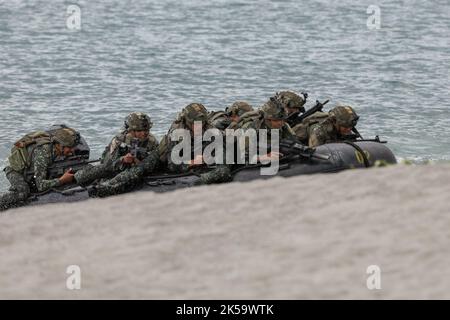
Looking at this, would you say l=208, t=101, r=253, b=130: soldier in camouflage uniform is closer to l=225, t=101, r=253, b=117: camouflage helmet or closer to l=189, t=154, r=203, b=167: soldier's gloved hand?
l=225, t=101, r=253, b=117: camouflage helmet

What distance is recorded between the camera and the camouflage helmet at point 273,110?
1900 centimetres

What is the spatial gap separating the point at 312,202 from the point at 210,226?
54.3 inches

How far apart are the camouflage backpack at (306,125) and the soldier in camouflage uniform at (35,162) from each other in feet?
12.4

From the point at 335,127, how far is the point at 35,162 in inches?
196

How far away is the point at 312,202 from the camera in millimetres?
14766

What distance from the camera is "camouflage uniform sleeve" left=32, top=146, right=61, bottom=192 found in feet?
64.6

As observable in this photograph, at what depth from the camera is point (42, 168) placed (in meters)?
19.8

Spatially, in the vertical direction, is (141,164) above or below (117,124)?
above

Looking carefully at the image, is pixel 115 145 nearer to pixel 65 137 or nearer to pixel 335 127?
pixel 65 137

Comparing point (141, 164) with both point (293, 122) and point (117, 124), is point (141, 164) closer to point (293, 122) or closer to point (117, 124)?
point (293, 122)

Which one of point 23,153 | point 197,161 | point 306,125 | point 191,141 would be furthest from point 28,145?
point 306,125

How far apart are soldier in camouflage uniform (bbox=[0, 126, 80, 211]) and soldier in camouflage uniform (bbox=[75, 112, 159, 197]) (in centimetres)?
50

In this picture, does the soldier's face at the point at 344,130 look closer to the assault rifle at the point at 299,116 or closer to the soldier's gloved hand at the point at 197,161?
the assault rifle at the point at 299,116

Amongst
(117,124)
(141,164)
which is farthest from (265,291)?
(117,124)
